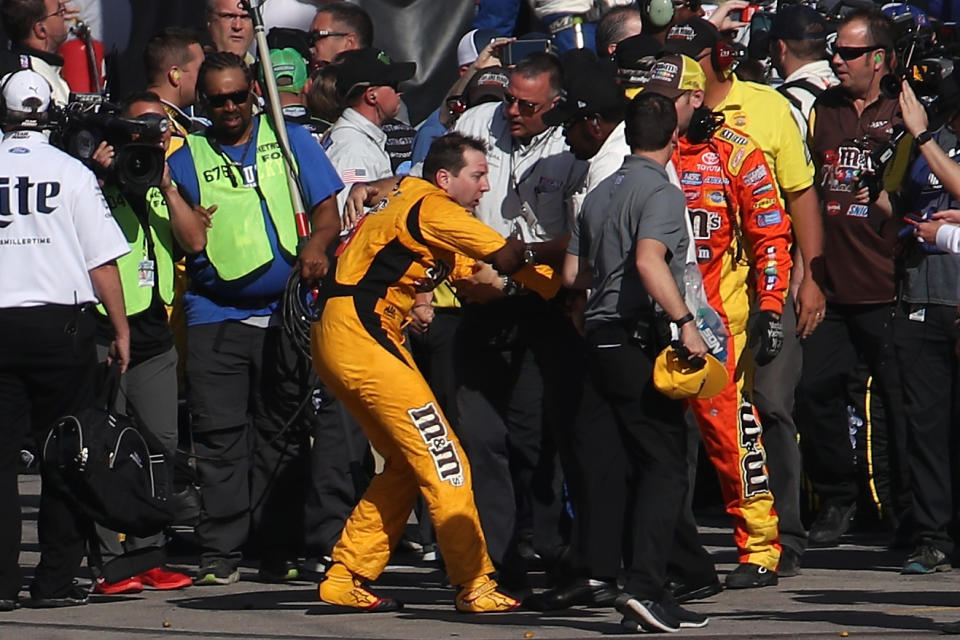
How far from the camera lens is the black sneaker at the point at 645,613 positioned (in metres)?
6.98

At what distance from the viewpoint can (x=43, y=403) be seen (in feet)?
26.5

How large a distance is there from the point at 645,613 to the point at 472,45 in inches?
201

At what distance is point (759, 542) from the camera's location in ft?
27.0

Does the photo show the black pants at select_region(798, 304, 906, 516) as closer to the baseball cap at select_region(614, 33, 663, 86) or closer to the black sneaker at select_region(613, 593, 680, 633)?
the baseball cap at select_region(614, 33, 663, 86)

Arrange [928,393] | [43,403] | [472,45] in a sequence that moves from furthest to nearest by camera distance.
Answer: [472,45], [928,393], [43,403]

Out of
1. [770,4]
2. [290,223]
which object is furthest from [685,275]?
[770,4]

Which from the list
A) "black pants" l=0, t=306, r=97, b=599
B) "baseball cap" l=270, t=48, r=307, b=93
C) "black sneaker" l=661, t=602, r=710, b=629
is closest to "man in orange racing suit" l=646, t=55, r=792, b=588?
"black sneaker" l=661, t=602, r=710, b=629

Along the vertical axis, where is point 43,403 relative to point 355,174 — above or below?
below

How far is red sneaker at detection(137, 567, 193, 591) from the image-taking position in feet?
28.5

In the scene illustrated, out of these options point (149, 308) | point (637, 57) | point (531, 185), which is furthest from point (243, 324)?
point (637, 57)

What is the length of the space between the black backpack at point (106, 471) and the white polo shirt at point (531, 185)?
1.75m

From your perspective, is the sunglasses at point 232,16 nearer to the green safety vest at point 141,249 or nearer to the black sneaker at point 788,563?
the green safety vest at point 141,249

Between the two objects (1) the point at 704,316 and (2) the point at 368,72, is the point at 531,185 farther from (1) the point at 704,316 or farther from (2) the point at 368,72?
(2) the point at 368,72

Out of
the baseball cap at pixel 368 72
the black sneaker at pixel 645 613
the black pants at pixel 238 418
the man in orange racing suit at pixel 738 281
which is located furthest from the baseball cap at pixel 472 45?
the black sneaker at pixel 645 613
